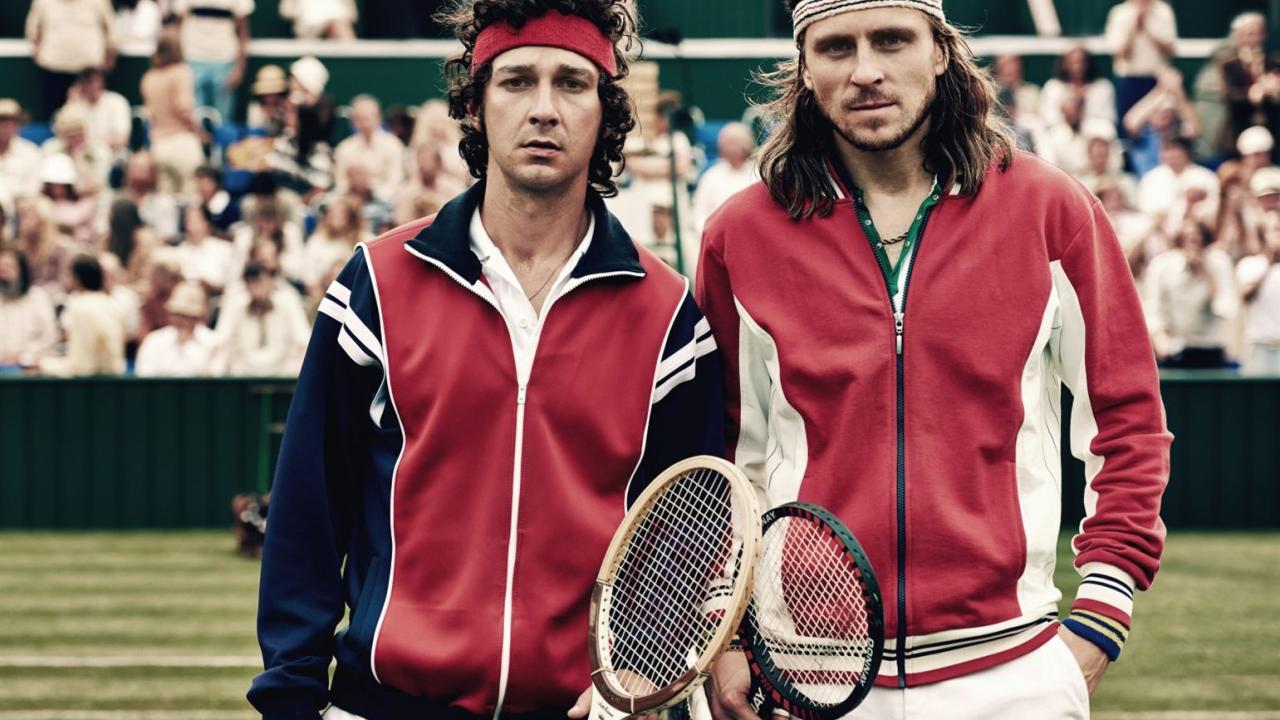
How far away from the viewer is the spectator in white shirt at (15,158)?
16391 mm

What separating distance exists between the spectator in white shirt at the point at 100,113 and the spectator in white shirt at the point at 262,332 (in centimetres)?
391

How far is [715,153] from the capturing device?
1788 centimetres

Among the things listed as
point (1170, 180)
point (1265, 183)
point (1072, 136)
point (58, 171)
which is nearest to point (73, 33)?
point (58, 171)

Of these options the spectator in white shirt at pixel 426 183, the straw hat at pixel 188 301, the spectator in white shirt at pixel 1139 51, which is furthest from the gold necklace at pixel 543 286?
the spectator in white shirt at pixel 1139 51

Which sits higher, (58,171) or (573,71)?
(573,71)

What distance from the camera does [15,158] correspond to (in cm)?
1677

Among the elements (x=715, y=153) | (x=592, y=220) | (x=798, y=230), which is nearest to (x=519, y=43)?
(x=592, y=220)

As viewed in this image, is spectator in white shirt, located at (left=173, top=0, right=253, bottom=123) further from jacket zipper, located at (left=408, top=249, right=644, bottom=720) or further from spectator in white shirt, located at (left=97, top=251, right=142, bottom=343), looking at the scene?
jacket zipper, located at (left=408, top=249, right=644, bottom=720)

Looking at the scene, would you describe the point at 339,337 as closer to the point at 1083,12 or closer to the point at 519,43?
the point at 519,43

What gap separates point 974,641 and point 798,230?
81 cm

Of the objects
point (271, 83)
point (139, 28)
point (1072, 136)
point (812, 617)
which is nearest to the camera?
point (812, 617)

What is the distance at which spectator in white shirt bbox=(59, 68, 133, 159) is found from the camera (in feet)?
57.1

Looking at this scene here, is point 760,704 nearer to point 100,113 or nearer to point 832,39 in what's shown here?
point 832,39

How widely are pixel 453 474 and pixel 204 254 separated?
497 inches
